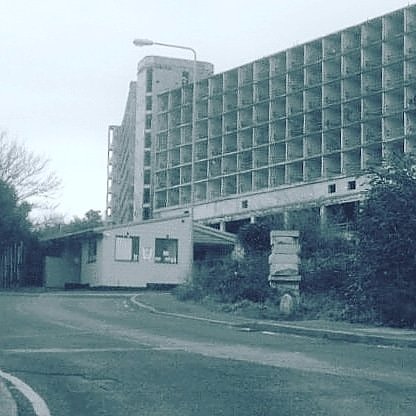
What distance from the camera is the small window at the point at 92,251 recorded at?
51.7 metres

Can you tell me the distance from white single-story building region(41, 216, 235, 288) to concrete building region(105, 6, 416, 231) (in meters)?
14.7

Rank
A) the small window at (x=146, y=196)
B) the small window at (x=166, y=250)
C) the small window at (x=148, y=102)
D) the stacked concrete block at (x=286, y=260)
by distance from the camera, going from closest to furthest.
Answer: the stacked concrete block at (x=286, y=260)
the small window at (x=166, y=250)
the small window at (x=146, y=196)
the small window at (x=148, y=102)

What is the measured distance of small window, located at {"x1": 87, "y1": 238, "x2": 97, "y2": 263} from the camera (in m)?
51.7

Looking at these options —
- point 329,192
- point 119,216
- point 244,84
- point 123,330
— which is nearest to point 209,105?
point 244,84

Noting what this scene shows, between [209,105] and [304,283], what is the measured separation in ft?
233

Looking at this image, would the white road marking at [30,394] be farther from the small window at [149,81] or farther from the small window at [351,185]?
the small window at [149,81]

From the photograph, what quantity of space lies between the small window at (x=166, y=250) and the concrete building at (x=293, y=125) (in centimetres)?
1525

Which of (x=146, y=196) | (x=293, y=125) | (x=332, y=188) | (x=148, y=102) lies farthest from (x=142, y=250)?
(x=148, y=102)

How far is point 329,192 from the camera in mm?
79938

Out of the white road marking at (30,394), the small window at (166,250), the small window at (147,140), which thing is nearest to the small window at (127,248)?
the small window at (166,250)

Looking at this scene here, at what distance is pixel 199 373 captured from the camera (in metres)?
11.6

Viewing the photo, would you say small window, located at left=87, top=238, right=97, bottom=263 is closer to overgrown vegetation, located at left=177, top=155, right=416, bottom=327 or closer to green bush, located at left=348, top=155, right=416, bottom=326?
overgrown vegetation, located at left=177, top=155, right=416, bottom=327

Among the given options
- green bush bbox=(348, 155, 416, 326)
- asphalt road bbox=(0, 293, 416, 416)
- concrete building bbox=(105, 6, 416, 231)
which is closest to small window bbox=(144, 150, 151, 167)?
concrete building bbox=(105, 6, 416, 231)

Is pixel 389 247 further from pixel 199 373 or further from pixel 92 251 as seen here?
pixel 92 251
